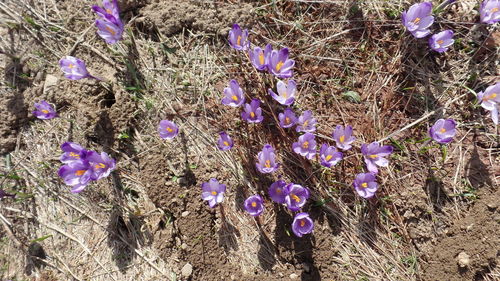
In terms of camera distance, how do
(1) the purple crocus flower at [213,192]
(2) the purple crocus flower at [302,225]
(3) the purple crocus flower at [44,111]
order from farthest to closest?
(3) the purple crocus flower at [44,111] → (1) the purple crocus flower at [213,192] → (2) the purple crocus flower at [302,225]

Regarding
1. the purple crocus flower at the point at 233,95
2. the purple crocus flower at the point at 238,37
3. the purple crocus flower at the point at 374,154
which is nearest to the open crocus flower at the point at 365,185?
the purple crocus flower at the point at 374,154

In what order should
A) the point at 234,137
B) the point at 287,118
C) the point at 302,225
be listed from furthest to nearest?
the point at 234,137 → the point at 287,118 → the point at 302,225

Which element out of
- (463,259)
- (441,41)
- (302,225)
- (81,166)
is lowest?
(463,259)

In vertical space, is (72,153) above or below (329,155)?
above

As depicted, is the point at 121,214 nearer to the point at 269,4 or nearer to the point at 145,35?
the point at 145,35

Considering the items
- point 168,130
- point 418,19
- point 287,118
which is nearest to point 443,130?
point 418,19

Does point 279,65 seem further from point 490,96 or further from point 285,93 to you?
point 490,96

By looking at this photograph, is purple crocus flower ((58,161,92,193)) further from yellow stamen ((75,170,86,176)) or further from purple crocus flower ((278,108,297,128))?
purple crocus flower ((278,108,297,128))

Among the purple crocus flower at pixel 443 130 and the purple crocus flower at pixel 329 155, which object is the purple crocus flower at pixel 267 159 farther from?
the purple crocus flower at pixel 443 130
